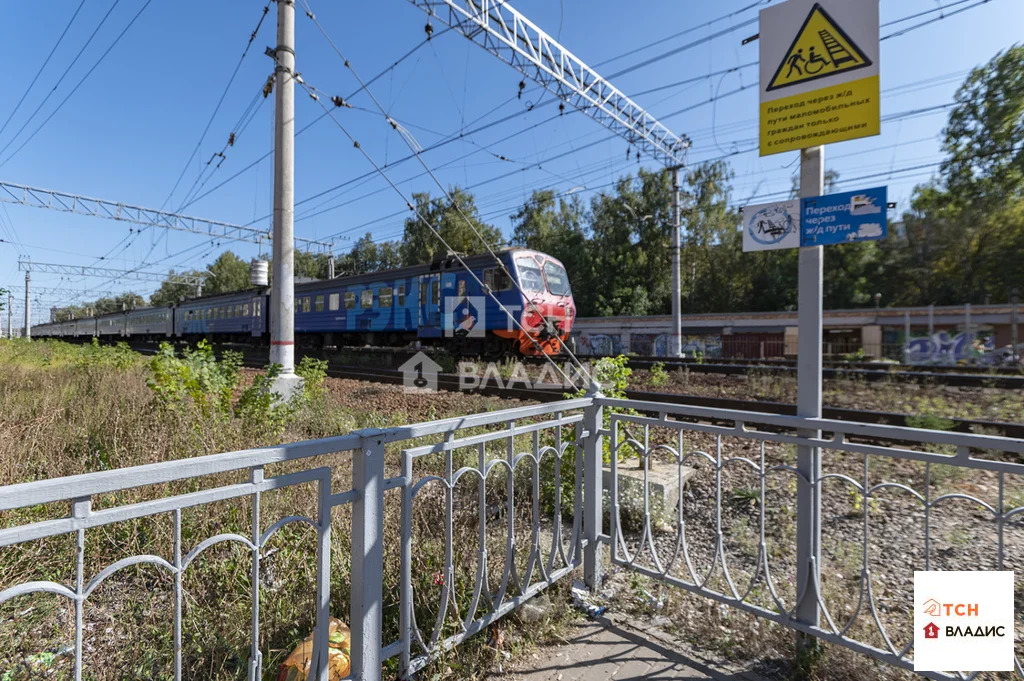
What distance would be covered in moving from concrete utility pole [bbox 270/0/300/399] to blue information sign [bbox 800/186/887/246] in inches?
258

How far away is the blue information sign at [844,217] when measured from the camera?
2.28 m

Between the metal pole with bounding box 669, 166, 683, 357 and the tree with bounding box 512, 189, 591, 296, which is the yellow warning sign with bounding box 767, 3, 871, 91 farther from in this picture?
the tree with bounding box 512, 189, 591, 296

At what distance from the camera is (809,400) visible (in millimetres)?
2543

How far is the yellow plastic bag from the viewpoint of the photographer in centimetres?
198

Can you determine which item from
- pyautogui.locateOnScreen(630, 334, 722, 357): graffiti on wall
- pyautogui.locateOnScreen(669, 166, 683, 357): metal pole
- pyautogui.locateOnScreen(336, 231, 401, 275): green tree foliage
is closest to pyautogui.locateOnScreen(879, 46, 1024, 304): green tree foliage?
pyautogui.locateOnScreen(630, 334, 722, 357): graffiti on wall

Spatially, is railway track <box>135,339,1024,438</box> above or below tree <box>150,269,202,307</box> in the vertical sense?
below

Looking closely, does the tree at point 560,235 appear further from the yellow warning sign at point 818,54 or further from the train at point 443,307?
the yellow warning sign at point 818,54

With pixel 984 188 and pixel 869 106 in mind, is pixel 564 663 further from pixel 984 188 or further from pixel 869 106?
pixel 984 188

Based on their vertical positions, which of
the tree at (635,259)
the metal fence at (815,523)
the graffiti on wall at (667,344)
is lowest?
the metal fence at (815,523)

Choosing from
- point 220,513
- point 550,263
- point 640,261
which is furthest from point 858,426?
point 640,261

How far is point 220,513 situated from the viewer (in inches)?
126

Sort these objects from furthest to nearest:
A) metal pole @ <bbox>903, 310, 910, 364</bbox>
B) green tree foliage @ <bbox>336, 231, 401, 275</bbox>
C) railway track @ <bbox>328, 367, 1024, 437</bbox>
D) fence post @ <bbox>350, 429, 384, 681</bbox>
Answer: green tree foliage @ <bbox>336, 231, 401, 275</bbox>, metal pole @ <bbox>903, 310, 910, 364</bbox>, railway track @ <bbox>328, 367, 1024, 437</bbox>, fence post @ <bbox>350, 429, 384, 681</bbox>

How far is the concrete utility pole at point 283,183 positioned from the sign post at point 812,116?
6.40 m

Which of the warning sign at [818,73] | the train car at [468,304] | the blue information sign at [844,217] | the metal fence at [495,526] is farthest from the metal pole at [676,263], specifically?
the blue information sign at [844,217]
